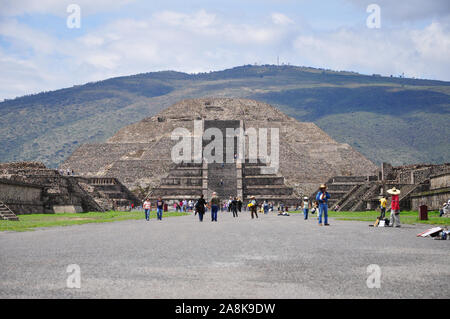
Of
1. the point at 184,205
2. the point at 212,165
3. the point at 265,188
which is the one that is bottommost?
the point at 184,205

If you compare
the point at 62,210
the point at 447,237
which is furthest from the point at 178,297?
the point at 62,210

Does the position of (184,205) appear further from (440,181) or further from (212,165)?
(440,181)

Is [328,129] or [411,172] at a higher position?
[328,129]

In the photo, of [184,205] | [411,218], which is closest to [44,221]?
[411,218]

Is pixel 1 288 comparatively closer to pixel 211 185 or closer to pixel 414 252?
pixel 414 252

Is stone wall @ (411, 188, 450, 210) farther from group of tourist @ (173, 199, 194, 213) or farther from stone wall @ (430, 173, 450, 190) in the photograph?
group of tourist @ (173, 199, 194, 213)

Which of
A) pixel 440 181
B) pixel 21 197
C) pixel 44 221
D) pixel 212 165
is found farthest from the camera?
pixel 212 165

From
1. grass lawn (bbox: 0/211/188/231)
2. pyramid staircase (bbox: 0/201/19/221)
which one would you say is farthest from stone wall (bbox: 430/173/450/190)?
pyramid staircase (bbox: 0/201/19/221)

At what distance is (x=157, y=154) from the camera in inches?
3273

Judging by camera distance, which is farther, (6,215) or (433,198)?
(433,198)

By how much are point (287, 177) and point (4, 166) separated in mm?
34712

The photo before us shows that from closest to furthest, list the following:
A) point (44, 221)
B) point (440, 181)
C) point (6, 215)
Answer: point (6, 215) → point (44, 221) → point (440, 181)

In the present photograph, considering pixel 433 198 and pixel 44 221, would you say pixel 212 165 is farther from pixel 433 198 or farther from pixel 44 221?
pixel 44 221

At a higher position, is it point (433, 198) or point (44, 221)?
point (433, 198)
